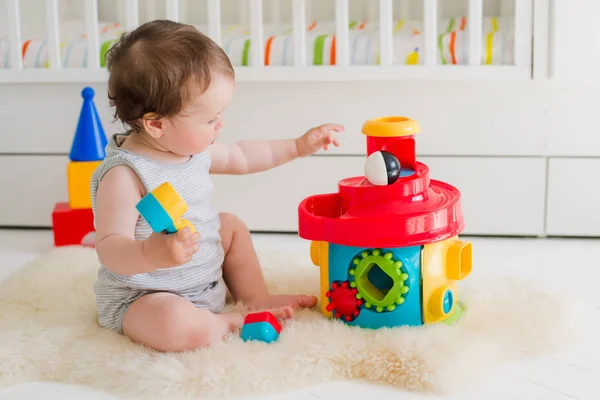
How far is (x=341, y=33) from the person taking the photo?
1819mm

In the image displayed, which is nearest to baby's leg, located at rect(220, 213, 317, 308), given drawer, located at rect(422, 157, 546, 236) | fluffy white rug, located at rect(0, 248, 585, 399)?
fluffy white rug, located at rect(0, 248, 585, 399)

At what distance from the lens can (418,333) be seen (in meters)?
1.24

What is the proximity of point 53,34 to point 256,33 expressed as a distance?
1.62 ft

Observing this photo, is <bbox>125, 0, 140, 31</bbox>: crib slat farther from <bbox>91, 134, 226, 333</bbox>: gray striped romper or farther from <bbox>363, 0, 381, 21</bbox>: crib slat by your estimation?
<bbox>363, 0, 381, 21</bbox>: crib slat

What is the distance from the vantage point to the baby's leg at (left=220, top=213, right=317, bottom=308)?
1.46 metres

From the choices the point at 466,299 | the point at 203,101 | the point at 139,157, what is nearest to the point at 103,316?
the point at 139,157

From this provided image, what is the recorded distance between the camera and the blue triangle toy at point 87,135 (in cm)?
187

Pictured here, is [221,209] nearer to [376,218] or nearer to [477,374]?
[376,218]

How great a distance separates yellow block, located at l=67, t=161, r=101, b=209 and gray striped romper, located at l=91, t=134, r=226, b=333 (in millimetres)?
513

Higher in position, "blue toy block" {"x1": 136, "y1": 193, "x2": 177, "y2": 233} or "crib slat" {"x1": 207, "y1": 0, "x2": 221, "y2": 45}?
"crib slat" {"x1": 207, "y1": 0, "x2": 221, "y2": 45}

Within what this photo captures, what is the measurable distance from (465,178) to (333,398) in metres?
0.93

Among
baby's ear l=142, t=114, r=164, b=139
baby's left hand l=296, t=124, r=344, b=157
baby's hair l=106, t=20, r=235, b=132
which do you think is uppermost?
baby's hair l=106, t=20, r=235, b=132

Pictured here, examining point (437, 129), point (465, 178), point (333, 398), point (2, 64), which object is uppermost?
point (2, 64)

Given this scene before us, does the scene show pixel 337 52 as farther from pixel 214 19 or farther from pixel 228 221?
pixel 228 221
